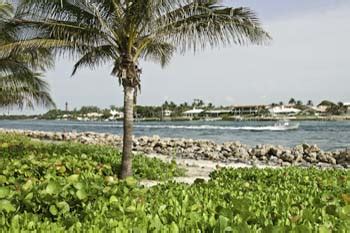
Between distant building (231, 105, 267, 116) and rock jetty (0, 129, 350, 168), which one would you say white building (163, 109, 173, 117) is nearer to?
distant building (231, 105, 267, 116)

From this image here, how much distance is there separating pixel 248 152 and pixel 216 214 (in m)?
17.3

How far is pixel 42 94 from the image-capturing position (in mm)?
21266

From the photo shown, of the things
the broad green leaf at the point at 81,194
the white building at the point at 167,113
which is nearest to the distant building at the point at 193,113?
the white building at the point at 167,113

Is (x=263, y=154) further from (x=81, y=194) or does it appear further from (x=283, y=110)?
(x=283, y=110)

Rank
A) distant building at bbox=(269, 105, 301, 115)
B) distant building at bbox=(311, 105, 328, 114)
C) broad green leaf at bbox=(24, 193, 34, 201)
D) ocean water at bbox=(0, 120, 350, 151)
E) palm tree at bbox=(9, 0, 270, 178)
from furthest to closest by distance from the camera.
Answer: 1. distant building at bbox=(311, 105, 328, 114)
2. distant building at bbox=(269, 105, 301, 115)
3. ocean water at bbox=(0, 120, 350, 151)
4. palm tree at bbox=(9, 0, 270, 178)
5. broad green leaf at bbox=(24, 193, 34, 201)

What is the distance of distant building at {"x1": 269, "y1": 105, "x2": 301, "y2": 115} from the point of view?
99.8 metres

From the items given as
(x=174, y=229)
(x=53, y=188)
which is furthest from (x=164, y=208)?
(x=53, y=188)

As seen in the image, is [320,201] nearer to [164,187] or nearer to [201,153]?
[164,187]

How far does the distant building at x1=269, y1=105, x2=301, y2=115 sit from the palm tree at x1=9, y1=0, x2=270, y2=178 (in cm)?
9144

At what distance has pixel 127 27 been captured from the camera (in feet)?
32.7

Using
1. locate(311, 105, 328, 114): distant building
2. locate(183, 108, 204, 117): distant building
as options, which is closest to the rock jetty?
locate(311, 105, 328, 114): distant building

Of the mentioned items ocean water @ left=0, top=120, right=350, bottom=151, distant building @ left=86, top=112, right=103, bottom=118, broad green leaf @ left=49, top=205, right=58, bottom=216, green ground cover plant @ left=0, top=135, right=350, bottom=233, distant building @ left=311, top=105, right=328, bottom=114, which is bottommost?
ocean water @ left=0, top=120, right=350, bottom=151

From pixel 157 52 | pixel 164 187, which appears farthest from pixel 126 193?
pixel 157 52

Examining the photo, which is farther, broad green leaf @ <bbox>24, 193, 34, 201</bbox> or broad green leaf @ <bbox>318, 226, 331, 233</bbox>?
broad green leaf @ <bbox>24, 193, 34, 201</bbox>
